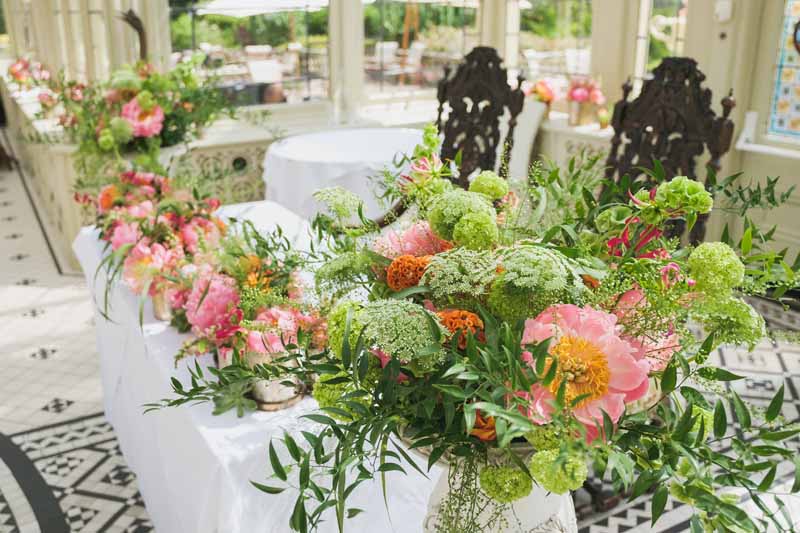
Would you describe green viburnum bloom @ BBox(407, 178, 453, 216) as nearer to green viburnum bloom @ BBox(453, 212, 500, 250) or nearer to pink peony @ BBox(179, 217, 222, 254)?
green viburnum bloom @ BBox(453, 212, 500, 250)

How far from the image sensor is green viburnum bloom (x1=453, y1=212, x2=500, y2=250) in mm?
849

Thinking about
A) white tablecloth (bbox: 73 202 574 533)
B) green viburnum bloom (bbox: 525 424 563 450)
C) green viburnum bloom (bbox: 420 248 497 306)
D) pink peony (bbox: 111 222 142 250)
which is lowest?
white tablecloth (bbox: 73 202 574 533)

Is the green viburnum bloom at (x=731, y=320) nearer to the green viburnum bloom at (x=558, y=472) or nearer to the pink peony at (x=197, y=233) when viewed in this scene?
the green viburnum bloom at (x=558, y=472)

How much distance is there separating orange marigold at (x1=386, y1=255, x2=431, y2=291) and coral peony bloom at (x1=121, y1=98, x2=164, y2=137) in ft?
6.58

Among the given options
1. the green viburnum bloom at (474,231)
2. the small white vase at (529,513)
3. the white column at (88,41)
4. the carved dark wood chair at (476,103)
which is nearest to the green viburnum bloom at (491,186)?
the green viburnum bloom at (474,231)

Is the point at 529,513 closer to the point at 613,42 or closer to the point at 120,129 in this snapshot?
the point at 120,129

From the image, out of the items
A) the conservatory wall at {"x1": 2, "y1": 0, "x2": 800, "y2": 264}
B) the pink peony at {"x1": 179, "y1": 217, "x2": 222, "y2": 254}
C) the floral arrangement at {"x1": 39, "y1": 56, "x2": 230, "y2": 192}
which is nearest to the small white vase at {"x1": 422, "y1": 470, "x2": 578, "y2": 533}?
the pink peony at {"x1": 179, "y1": 217, "x2": 222, "y2": 254}

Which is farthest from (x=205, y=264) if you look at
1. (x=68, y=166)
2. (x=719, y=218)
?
(x=719, y=218)

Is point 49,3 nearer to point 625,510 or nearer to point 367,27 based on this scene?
point 367,27

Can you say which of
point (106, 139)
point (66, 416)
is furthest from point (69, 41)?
point (66, 416)

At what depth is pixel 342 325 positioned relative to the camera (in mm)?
839

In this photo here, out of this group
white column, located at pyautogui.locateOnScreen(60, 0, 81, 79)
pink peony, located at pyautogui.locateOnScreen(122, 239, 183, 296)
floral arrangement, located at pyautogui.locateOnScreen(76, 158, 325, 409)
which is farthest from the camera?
white column, located at pyautogui.locateOnScreen(60, 0, 81, 79)

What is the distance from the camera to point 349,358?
78 centimetres

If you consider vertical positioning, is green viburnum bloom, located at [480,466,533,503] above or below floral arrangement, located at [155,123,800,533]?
below
